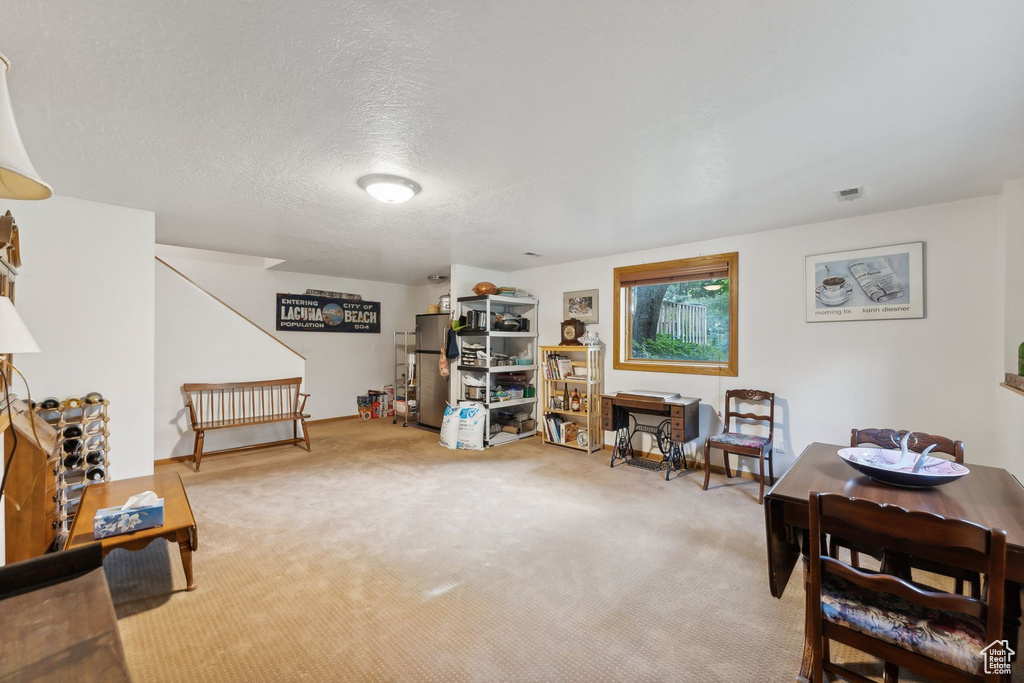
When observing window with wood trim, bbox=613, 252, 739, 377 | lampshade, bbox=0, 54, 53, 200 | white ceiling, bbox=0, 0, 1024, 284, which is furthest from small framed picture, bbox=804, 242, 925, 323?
lampshade, bbox=0, 54, 53, 200


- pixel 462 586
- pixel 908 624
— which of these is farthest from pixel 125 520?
pixel 908 624

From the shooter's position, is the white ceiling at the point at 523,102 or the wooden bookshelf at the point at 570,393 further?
the wooden bookshelf at the point at 570,393

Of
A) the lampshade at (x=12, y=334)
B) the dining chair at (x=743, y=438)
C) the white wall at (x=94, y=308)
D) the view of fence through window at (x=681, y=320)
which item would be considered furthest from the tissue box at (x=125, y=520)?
the view of fence through window at (x=681, y=320)

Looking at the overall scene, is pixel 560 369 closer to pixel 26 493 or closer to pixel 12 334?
pixel 26 493

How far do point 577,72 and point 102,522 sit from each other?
115 inches

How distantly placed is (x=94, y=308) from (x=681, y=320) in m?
5.06

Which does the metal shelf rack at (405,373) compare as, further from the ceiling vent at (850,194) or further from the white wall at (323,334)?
the ceiling vent at (850,194)

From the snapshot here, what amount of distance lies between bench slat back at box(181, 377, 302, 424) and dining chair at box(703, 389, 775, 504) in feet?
15.0

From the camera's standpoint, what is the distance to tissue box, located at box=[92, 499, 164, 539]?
6.67 feet

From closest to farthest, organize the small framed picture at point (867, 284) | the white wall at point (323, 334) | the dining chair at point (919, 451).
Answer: the dining chair at point (919, 451)
the small framed picture at point (867, 284)
the white wall at point (323, 334)

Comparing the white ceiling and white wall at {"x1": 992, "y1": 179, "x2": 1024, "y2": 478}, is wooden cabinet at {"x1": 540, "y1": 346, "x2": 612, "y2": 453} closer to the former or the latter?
the white ceiling

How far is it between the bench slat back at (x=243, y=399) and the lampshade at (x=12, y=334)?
368cm

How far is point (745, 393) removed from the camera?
3924 millimetres

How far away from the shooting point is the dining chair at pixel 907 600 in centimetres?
116
